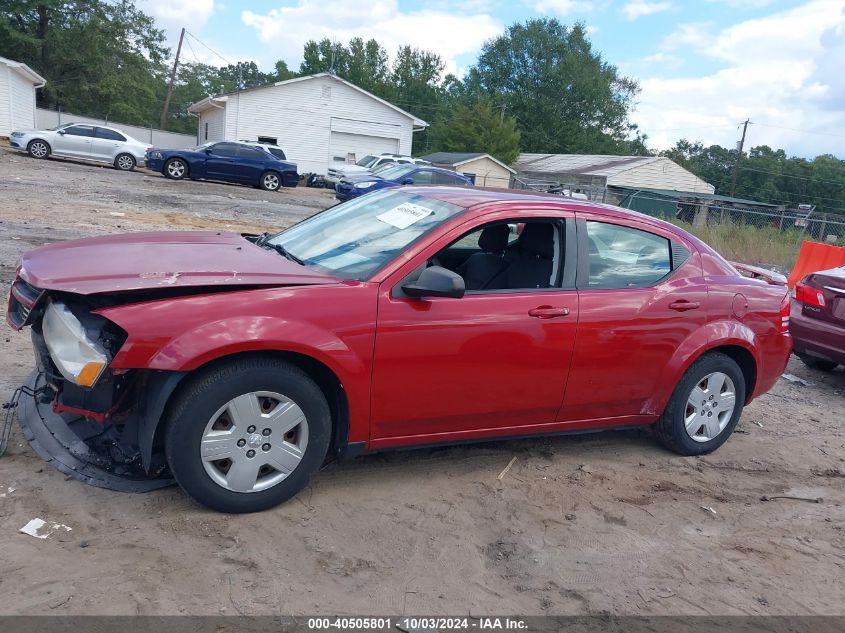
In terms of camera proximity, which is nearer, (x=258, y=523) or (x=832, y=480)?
(x=258, y=523)

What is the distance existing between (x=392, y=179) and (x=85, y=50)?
97.3ft

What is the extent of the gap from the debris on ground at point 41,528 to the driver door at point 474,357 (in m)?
1.55

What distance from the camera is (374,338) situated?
3.75 meters

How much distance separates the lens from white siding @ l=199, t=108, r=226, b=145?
34.9m

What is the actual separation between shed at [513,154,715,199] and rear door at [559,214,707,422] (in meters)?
38.7

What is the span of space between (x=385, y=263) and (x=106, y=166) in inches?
993

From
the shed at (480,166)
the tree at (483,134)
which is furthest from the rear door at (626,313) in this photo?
the tree at (483,134)

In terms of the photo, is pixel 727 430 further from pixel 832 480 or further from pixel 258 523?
pixel 258 523

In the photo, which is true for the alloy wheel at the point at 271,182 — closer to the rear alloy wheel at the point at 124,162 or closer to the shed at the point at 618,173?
the rear alloy wheel at the point at 124,162

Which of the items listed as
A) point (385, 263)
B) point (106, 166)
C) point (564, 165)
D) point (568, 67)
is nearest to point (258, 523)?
point (385, 263)

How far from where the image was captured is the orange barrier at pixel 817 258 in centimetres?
1210

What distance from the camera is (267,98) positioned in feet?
115

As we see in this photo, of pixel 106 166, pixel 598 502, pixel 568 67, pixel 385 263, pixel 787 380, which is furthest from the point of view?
pixel 568 67

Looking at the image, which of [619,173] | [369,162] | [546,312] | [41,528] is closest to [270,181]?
[369,162]
